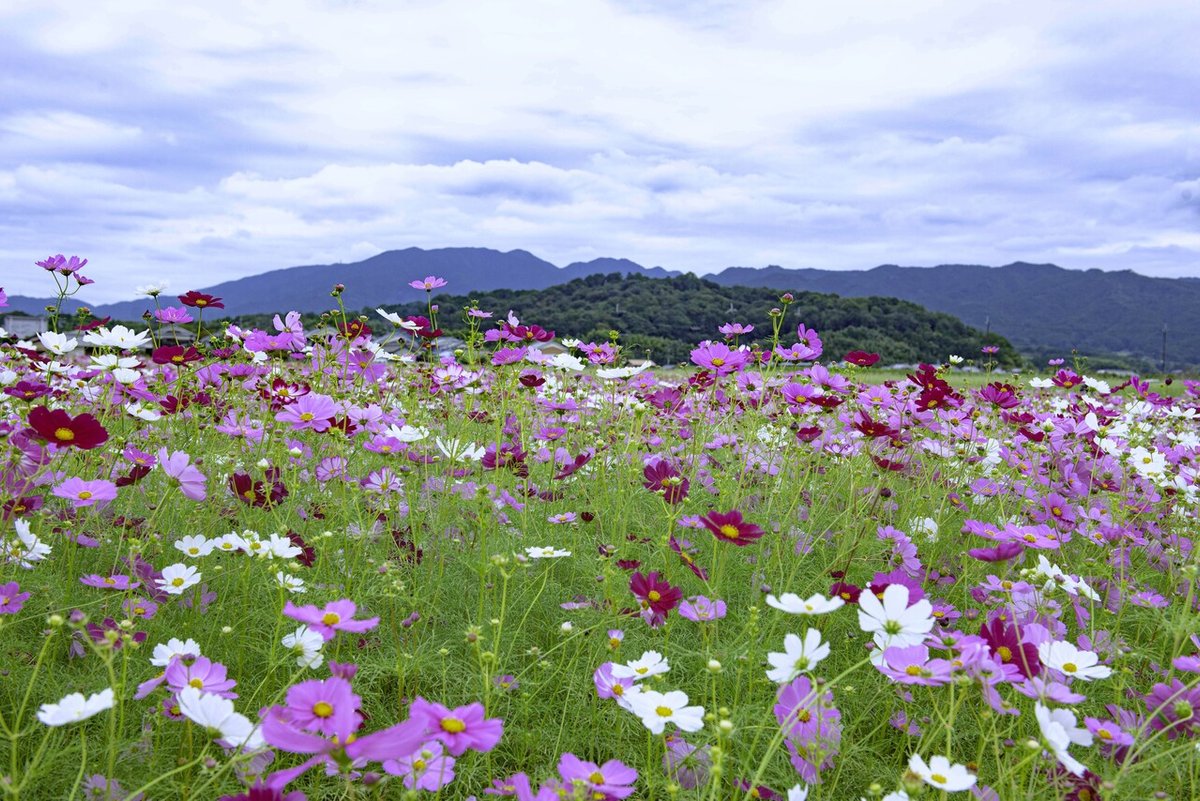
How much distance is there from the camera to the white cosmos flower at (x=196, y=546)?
Result: 1.69m

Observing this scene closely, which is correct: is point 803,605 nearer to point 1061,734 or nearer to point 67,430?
point 1061,734

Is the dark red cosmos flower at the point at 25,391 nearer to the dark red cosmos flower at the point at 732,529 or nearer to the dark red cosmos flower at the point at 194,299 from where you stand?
the dark red cosmos flower at the point at 194,299

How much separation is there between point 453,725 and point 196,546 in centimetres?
113

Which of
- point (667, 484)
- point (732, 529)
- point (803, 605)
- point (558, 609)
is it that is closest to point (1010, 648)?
point (803, 605)

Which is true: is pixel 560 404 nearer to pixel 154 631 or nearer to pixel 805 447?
pixel 805 447

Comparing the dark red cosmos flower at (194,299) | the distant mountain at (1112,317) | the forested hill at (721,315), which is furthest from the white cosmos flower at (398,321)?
the distant mountain at (1112,317)

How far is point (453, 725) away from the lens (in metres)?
0.89

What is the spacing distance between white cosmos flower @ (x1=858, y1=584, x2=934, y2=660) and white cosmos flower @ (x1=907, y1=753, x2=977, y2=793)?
0.51ft

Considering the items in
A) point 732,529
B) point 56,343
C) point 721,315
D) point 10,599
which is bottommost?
point 721,315

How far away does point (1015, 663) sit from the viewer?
1220 millimetres

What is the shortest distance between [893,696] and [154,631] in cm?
163

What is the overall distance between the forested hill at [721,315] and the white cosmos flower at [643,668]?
31.8 m

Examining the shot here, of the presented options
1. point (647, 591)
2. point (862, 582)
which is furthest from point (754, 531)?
point (862, 582)

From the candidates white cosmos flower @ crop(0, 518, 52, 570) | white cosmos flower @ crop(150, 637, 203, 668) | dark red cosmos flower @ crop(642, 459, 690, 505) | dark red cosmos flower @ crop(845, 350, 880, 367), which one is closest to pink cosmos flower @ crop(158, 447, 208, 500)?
white cosmos flower @ crop(0, 518, 52, 570)
